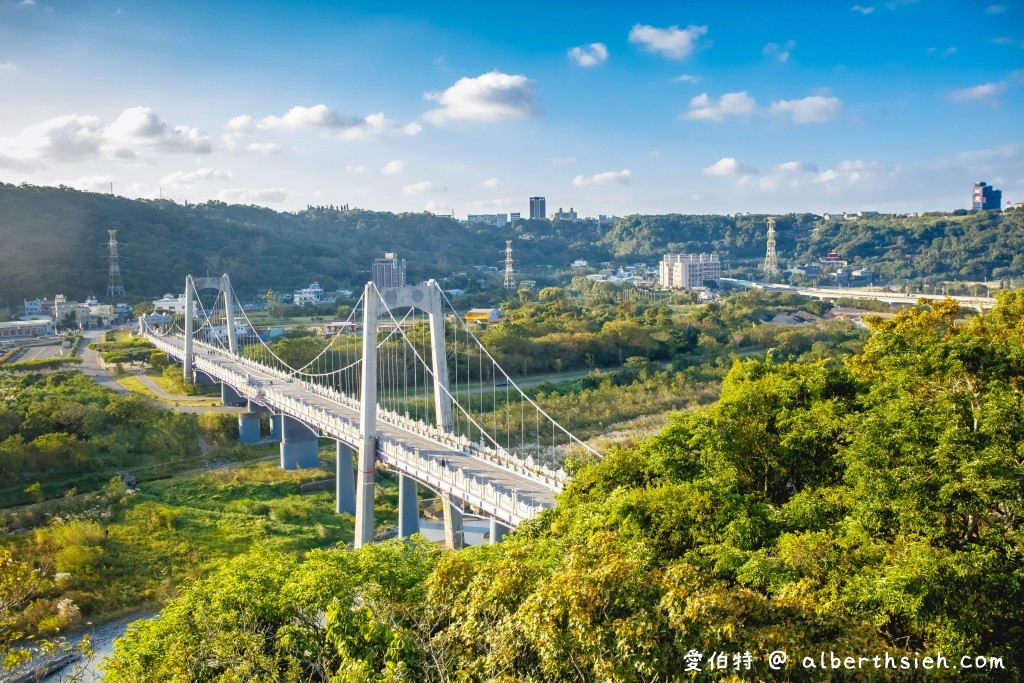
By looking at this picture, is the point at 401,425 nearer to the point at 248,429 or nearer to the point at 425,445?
the point at 425,445

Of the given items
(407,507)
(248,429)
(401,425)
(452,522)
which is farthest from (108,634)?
(248,429)

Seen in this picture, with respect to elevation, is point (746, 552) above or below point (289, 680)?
above

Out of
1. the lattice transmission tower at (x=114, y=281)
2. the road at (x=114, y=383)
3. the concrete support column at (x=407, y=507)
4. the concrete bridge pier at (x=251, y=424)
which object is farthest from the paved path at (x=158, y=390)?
the lattice transmission tower at (x=114, y=281)

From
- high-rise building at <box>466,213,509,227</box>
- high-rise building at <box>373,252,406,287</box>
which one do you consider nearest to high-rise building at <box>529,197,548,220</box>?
high-rise building at <box>466,213,509,227</box>

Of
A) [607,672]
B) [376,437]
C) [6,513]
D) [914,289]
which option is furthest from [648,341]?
[914,289]

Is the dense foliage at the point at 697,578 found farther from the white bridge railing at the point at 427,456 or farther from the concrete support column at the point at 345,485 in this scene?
the concrete support column at the point at 345,485

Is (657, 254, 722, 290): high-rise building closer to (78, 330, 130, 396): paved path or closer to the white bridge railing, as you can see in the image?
(78, 330, 130, 396): paved path

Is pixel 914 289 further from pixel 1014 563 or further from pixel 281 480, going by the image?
pixel 1014 563
